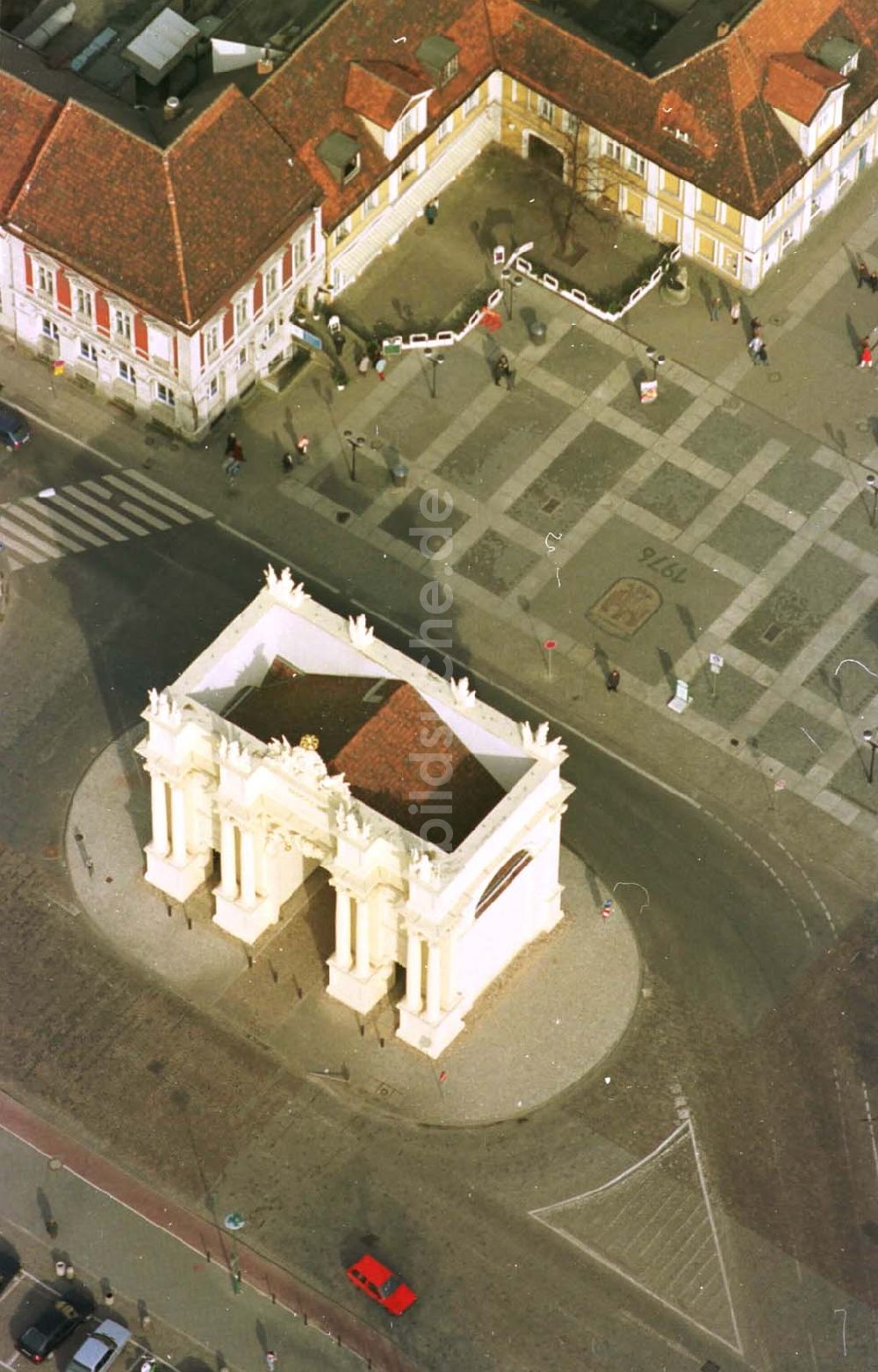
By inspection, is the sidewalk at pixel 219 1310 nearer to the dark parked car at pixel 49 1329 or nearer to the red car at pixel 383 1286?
the red car at pixel 383 1286

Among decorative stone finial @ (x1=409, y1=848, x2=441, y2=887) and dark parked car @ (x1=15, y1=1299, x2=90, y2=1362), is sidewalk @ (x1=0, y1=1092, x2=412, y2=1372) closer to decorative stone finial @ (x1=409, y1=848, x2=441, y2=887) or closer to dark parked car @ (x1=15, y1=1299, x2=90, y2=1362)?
dark parked car @ (x1=15, y1=1299, x2=90, y2=1362)

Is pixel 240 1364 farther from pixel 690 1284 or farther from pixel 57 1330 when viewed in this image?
pixel 690 1284

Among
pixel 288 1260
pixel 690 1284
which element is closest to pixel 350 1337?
pixel 288 1260

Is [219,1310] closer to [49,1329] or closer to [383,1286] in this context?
[383,1286]

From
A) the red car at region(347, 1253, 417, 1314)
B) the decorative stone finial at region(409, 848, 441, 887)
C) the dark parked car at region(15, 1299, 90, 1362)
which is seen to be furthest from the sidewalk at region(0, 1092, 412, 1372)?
the decorative stone finial at region(409, 848, 441, 887)

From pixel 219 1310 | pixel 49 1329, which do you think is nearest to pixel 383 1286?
pixel 219 1310

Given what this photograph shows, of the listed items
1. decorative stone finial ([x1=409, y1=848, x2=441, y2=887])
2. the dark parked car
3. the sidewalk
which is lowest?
the dark parked car
